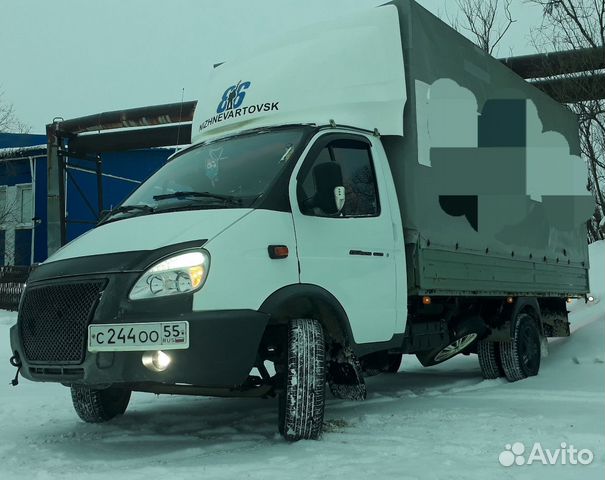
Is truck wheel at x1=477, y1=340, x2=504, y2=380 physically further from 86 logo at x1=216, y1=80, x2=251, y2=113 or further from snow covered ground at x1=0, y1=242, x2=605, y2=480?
86 logo at x1=216, y1=80, x2=251, y2=113

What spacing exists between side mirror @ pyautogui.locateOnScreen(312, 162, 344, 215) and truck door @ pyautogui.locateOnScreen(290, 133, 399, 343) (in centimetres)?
1

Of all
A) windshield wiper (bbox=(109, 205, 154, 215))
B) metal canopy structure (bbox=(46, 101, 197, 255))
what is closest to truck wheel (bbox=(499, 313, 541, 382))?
windshield wiper (bbox=(109, 205, 154, 215))

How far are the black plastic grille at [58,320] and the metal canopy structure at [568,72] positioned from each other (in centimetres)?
1375

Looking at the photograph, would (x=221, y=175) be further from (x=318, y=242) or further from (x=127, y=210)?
(x=318, y=242)

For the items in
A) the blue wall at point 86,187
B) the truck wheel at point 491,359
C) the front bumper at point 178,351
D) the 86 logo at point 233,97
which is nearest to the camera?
the front bumper at point 178,351

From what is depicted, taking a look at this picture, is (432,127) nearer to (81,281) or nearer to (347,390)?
(347,390)

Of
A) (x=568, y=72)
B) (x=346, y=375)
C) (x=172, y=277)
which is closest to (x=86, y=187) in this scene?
(x=568, y=72)

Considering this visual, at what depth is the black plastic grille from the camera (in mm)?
4211

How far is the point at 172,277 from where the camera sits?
162 inches

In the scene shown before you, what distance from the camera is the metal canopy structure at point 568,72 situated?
15547mm

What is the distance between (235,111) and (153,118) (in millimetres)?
11816

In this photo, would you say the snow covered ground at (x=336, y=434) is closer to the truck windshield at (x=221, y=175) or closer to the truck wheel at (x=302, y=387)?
the truck wheel at (x=302, y=387)

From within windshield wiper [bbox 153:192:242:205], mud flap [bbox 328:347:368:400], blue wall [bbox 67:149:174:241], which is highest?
blue wall [bbox 67:149:174:241]

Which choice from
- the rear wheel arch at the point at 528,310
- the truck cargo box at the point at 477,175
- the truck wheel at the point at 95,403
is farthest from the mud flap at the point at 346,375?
the rear wheel arch at the point at 528,310
